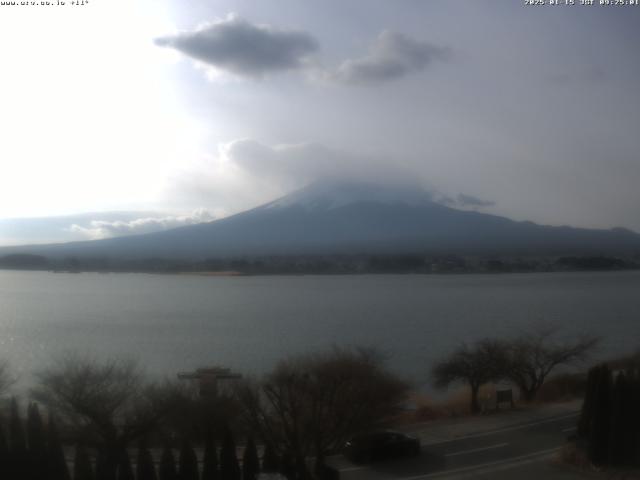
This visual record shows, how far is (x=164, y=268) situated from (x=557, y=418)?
3427 centimetres

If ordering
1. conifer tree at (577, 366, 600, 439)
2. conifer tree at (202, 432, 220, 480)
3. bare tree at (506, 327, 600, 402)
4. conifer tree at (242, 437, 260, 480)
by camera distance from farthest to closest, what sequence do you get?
bare tree at (506, 327, 600, 402), conifer tree at (577, 366, 600, 439), conifer tree at (242, 437, 260, 480), conifer tree at (202, 432, 220, 480)

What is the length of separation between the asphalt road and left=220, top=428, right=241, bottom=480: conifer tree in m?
1.22

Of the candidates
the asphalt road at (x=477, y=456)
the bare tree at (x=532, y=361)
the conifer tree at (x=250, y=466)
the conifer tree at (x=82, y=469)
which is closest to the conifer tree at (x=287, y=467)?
the conifer tree at (x=250, y=466)

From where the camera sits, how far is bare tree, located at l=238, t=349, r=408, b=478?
266 inches

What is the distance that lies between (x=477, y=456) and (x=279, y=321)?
16.0 metres

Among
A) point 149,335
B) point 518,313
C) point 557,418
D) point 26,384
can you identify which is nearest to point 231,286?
point 518,313

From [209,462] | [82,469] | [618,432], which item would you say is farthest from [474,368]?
[82,469]

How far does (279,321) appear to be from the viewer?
23000 mm

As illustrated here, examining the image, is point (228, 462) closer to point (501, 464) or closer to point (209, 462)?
point (209, 462)

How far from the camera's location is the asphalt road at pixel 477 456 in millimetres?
6746

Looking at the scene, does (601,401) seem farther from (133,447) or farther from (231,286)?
(231,286)

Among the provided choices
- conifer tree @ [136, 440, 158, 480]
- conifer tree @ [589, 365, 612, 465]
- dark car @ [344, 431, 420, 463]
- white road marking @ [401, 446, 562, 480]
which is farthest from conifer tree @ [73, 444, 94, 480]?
conifer tree @ [589, 365, 612, 465]

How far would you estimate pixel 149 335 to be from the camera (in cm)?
1912

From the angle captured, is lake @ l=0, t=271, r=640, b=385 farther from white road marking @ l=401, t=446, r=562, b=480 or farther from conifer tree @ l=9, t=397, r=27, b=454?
conifer tree @ l=9, t=397, r=27, b=454
